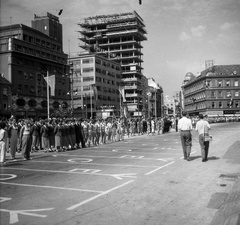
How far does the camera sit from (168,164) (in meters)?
12.1

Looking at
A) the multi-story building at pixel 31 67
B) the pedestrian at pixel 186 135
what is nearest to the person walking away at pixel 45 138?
the pedestrian at pixel 186 135

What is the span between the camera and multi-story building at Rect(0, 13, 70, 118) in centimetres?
6544

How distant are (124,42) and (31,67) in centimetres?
4725

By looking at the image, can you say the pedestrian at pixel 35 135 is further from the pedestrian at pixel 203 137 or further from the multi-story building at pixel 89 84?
the multi-story building at pixel 89 84

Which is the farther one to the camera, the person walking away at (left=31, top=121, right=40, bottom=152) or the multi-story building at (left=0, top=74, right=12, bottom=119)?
the multi-story building at (left=0, top=74, right=12, bottom=119)

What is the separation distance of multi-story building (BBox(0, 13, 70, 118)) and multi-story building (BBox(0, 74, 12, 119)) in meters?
1.06

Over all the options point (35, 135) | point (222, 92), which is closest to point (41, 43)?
point (222, 92)

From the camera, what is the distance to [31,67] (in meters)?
71.4

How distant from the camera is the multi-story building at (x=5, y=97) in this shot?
195 ft

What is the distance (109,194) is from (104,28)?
373ft

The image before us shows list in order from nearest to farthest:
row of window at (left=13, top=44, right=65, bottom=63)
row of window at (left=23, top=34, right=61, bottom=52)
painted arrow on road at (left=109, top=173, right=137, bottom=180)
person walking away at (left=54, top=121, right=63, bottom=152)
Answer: painted arrow on road at (left=109, top=173, right=137, bottom=180)
person walking away at (left=54, top=121, right=63, bottom=152)
row of window at (left=13, top=44, right=65, bottom=63)
row of window at (left=23, top=34, right=61, bottom=52)

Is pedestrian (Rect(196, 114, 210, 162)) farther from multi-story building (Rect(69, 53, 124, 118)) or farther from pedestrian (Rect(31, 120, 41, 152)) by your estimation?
multi-story building (Rect(69, 53, 124, 118))

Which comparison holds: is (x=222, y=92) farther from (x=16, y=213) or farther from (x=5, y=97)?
(x=16, y=213)

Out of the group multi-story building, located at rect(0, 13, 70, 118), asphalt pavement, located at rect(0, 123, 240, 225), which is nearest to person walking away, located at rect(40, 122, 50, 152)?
asphalt pavement, located at rect(0, 123, 240, 225)
